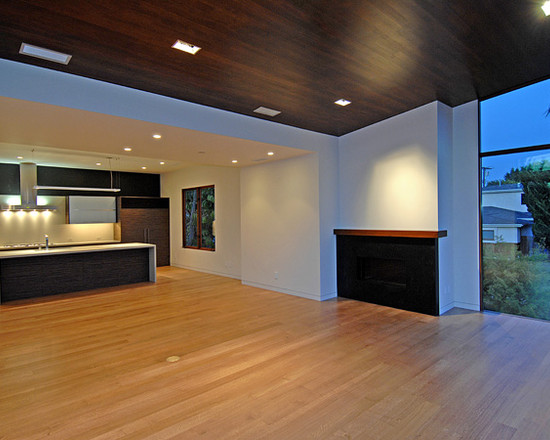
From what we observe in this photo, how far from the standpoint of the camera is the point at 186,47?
9.89 ft

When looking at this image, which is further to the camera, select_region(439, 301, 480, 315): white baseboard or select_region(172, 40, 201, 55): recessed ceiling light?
select_region(439, 301, 480, 315): white baseboard

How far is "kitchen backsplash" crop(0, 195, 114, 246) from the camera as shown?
8.34 metres

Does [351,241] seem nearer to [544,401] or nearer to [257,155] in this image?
[257,155]

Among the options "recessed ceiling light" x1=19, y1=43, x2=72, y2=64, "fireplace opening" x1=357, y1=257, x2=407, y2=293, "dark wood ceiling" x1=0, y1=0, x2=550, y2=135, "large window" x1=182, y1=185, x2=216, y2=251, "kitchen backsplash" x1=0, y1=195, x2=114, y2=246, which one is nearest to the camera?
"dark wood ceiling" x1=0, y1=0, x2=550, y2=135

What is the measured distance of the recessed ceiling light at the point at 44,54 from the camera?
9.45ft

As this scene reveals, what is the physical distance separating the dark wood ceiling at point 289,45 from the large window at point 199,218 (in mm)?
4779

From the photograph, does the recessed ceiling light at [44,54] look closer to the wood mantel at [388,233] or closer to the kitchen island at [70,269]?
the kitchen island at [70,269]

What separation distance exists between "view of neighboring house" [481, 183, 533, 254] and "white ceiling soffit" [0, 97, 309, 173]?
116 inches

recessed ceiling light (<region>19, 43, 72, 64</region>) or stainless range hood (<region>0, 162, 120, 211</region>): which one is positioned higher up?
recessed ceiling light (<region>19, 43, 72, 64</region>)

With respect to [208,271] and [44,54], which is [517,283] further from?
[208,271]

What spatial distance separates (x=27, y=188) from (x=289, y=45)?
7310mm

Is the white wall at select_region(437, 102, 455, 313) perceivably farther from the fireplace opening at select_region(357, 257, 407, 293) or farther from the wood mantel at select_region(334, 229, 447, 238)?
the fireplace opening at select_region(357, 257, 407, 293)

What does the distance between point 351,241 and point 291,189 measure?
4.67 ft

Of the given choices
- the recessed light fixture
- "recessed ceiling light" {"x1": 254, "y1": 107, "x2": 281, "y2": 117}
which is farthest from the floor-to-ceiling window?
"recessed ceiling light" {"x1": 254, "y1": 107, "x2": 281, "y2": 117}
